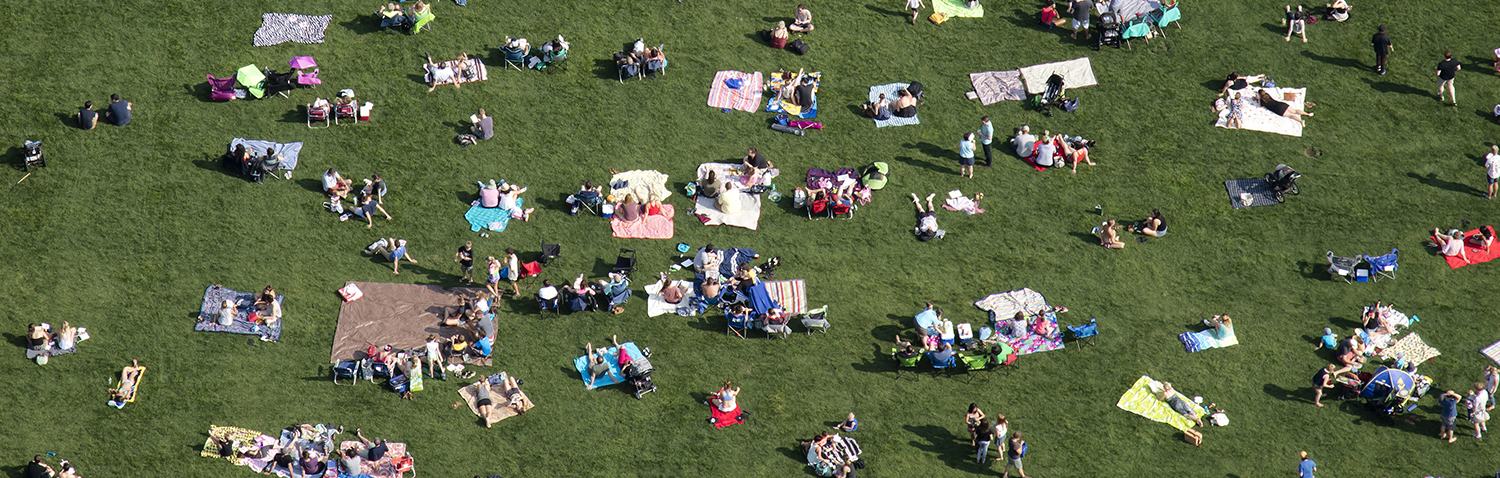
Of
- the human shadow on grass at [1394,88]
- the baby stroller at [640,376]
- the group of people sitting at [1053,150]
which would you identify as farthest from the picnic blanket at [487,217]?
the human shadow on grass at [1394,88]

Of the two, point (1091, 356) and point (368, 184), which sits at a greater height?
point (368, 184)

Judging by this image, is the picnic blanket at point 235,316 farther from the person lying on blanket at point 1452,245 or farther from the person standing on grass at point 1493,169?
the person standing on grass at point 1493,169

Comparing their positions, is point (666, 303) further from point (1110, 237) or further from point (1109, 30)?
point (1109, 30)

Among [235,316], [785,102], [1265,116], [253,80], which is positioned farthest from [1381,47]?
[235,316]

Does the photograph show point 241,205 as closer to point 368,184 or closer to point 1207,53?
point 368,184

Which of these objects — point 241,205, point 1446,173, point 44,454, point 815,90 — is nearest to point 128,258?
point 241,205

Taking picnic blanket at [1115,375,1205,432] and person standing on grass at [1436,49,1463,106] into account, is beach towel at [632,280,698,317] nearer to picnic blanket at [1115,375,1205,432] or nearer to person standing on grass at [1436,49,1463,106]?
picnic blanket at [1115,375,1205,432]

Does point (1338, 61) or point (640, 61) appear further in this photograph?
point (1338, 61)
